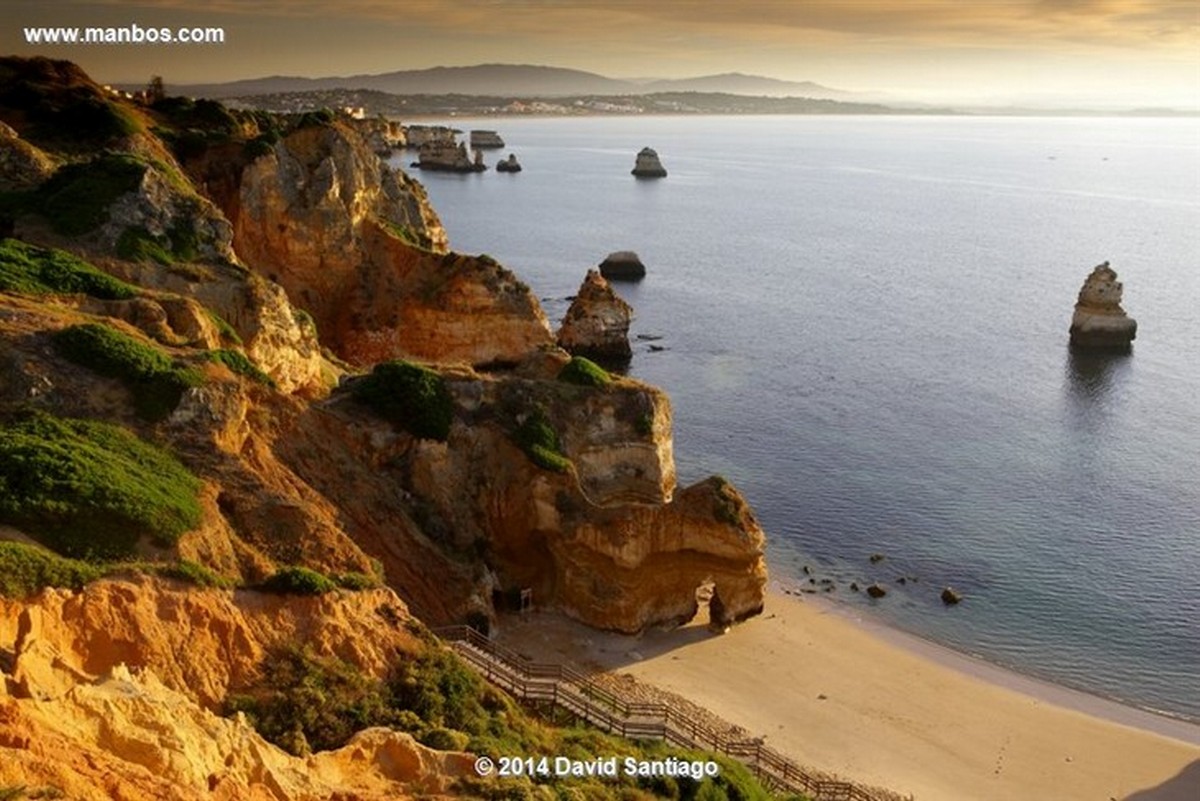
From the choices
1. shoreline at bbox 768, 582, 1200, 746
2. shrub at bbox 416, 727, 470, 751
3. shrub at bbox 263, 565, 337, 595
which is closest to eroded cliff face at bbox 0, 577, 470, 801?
shrub at bbox 263, 565, 337, 595

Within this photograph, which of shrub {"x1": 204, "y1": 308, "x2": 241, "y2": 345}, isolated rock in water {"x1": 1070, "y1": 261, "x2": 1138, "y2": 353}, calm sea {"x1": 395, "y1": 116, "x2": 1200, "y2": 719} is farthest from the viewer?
isolated rock in water {"x1": 1070, "y1": 261, "x2": 1138, "y2": 353}

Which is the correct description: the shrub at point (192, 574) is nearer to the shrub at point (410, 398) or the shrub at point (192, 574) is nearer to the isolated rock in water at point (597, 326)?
the shrub at point (410, 398)

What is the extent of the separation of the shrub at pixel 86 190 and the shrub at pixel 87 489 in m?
18.7

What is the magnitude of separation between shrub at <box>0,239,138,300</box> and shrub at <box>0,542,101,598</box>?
620 inches

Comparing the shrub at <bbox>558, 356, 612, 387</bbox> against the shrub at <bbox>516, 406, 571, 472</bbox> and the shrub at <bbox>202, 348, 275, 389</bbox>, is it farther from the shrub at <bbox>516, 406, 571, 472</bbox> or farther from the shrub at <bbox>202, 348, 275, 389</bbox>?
the shrub at <bbox>202, 348, 275, 389</bbox>

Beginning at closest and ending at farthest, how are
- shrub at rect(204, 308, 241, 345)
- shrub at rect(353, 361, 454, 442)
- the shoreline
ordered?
shrub at rect(204, 308, 241, 345)
shrub at rect(353, 361, 454, 442)
the shoreline

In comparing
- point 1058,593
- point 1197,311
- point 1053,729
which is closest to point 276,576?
point 1053,729

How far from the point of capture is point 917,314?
10169 cm

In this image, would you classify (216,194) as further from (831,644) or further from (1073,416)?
(1073,416)

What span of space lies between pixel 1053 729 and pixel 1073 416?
39.4 meters

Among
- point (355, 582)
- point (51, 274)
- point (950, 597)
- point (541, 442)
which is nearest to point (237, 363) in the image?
point (51, 274)

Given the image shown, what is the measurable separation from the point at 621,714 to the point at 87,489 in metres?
15.4

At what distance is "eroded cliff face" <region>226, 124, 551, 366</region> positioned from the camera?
59625mm

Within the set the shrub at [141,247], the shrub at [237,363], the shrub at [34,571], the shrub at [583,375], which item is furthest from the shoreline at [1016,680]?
the shrub at [34,571]
